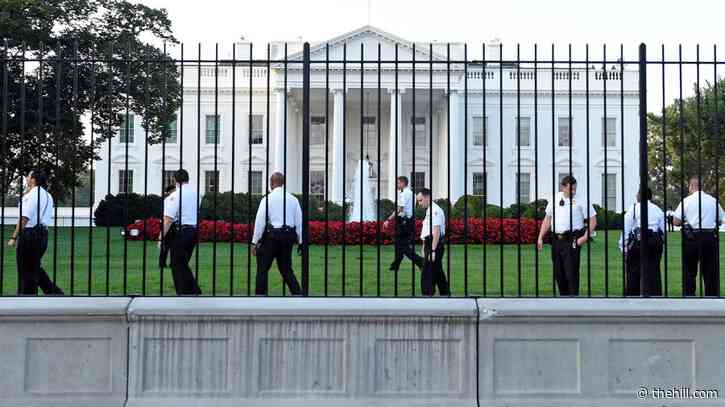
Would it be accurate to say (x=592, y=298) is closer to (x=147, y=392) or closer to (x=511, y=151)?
(x=147, y=392)

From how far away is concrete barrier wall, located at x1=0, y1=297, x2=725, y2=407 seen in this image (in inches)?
213

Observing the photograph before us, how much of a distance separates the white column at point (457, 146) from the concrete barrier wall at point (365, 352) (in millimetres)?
39034

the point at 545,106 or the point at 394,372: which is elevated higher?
the point at 545,106

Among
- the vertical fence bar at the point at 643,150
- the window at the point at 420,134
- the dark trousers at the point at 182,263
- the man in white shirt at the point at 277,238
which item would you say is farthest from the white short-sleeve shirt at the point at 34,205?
the window at the point at 420,134

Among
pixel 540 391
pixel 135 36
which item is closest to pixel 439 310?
pixel 540 391

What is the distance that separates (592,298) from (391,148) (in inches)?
1557

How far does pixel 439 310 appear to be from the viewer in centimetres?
545

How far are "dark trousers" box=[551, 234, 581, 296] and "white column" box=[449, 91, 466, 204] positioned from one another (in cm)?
3530

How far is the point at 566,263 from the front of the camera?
8.97 m

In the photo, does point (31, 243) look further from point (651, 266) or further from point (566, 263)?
point (651, 266)

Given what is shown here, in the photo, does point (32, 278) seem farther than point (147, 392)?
Yes

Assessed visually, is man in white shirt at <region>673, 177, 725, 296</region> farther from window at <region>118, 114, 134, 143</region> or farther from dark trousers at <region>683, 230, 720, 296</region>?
window at <region>118, 114, 134, 143</region>

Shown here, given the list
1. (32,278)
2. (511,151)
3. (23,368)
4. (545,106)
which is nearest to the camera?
(23,368)

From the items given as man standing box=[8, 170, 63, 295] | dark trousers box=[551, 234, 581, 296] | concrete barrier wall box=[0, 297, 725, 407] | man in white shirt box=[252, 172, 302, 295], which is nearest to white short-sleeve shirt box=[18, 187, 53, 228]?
man standing box=[8, 170, 63, 295]
